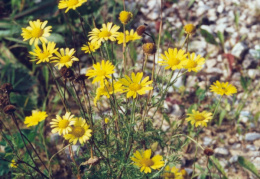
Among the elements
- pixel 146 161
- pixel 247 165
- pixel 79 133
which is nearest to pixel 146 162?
pixel 146 161

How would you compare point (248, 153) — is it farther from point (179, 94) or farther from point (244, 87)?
point (179, 94)

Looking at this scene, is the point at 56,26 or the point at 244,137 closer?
the point at 244,137

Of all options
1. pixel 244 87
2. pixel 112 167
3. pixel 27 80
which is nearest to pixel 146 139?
pixel 112 167

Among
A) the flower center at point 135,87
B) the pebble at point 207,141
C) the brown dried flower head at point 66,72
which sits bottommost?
the pebble at point 207,141

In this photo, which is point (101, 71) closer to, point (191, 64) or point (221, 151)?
point (191, 64)

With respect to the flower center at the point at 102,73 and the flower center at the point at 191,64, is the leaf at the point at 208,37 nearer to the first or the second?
the flower center at the point at 191,64

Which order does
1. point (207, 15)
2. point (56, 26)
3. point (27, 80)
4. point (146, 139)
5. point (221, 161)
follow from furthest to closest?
1. point (207, 15)
2. point (56, 26)
3. point (27, 80)
4. point (221, 161)
5. point (146, 139)

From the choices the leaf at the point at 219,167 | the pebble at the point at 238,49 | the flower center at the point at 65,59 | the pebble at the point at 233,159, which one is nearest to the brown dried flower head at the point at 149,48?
the flower center at the point at 65,59

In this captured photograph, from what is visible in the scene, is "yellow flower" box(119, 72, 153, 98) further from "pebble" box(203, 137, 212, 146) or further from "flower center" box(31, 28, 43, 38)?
"pebble" box(203, 137, 212, 146)

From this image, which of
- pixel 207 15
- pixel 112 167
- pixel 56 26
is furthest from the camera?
pixel 207 15
